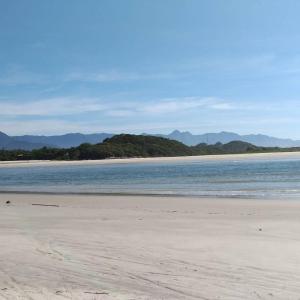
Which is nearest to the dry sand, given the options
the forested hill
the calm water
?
the calm water

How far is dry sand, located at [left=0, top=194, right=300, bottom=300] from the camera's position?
7117 mm

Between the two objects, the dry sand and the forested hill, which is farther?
the forested hill

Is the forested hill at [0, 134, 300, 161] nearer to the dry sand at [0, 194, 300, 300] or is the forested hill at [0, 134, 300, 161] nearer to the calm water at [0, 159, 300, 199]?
the calm water at [0, 159, 300, 199]

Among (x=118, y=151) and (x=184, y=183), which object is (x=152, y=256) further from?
(x=118, y=151)

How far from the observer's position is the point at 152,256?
30.6ft

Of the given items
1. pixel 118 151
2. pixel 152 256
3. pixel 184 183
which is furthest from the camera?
pixel 118 151

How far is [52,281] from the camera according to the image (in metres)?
7.66

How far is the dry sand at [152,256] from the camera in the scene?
7117mm

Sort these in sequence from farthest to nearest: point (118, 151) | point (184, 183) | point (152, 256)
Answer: point (118, 151), point (184, 183), point (152, 256)

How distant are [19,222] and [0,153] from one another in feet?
441

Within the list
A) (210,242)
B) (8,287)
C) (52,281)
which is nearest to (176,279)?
(52,281)

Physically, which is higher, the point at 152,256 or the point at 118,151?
the point at 118,151

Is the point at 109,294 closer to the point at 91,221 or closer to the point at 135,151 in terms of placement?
the point at 91,221

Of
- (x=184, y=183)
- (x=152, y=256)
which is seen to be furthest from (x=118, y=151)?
(x=152, y=256)
